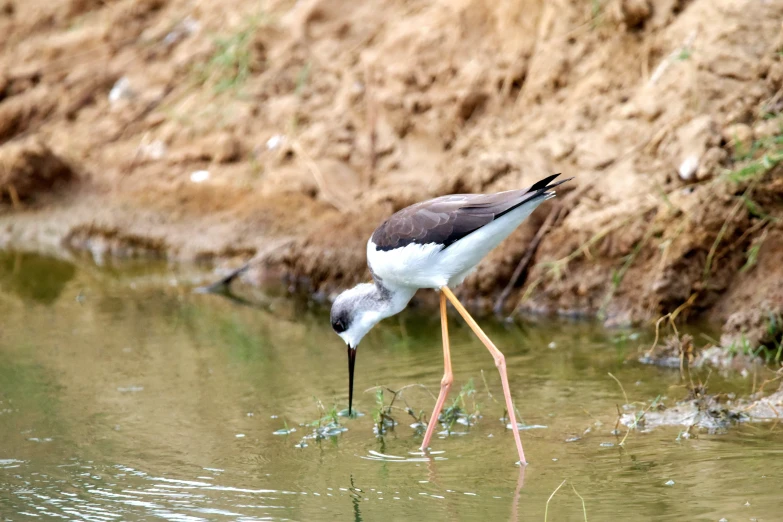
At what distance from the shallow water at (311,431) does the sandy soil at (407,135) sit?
677 millimetres

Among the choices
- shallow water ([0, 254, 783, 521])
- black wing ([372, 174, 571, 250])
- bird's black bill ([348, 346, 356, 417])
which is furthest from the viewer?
bird's black bill ([348, 346, 356, 417])

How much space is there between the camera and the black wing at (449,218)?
4496mm

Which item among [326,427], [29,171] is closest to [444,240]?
[326,427]

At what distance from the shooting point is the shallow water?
12.2ft

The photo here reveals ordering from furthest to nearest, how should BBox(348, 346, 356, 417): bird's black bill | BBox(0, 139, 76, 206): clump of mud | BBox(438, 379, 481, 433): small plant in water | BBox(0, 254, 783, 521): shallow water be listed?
BBox(0, 139, 76, 206): clump of mud, BBox(348, 346, 356, 417): bird's black bill, BBox(438, 379, 481, 433): small plant in water, BBox(0, 254, 783, 521): shallow water

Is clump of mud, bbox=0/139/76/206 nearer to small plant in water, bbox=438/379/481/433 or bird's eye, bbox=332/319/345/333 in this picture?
bird's eye, bbox=332/319/345/333

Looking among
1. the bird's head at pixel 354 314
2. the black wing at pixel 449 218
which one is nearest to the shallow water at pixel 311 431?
the bird's head at pixel 354 314

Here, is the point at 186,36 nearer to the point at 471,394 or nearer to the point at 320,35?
the point at 320,35

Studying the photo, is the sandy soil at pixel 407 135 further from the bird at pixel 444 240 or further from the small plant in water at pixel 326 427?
the small plant in water at pixel 326 427

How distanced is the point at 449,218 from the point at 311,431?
3.66ft

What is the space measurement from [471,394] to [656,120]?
289 cm

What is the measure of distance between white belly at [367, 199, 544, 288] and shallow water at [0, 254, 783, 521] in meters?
0.67

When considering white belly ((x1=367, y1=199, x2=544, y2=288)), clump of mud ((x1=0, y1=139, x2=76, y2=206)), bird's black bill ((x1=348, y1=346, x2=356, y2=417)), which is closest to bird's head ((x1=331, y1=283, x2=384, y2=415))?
bird's black bill ((x1=348, y1=346, x2=356, y2=417))

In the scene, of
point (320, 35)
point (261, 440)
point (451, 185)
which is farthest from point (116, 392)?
point (320, 35)
